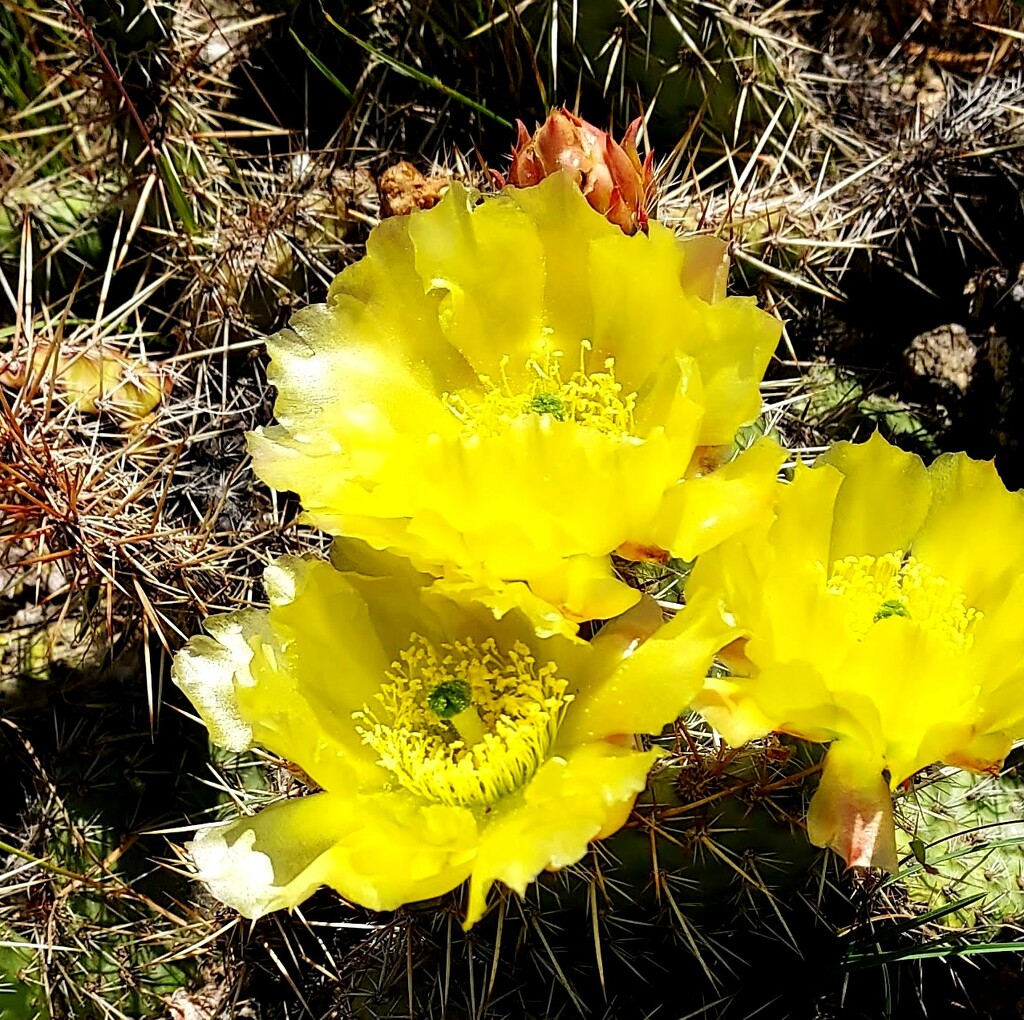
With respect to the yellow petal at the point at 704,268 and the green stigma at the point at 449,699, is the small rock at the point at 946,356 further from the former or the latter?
the green stigma at the point at 449,699

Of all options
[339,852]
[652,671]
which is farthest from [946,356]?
[339,852]

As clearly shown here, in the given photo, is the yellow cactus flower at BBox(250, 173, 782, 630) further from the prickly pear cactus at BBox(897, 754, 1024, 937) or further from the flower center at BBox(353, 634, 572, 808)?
the prickly pear cactus at BBox(897, 754, 1024, 937)

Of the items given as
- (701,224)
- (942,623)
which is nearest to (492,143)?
(701,224)

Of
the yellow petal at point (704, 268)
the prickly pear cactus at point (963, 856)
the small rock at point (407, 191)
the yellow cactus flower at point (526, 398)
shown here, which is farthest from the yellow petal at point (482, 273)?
the prickly pear cactus at point (963, 856)

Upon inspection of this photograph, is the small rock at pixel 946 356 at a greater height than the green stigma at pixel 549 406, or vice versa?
the green stigma at pixel 549 406

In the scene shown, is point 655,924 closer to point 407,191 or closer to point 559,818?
point 559,818

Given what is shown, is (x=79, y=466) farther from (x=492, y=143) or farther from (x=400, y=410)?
(x=492, y=143)
